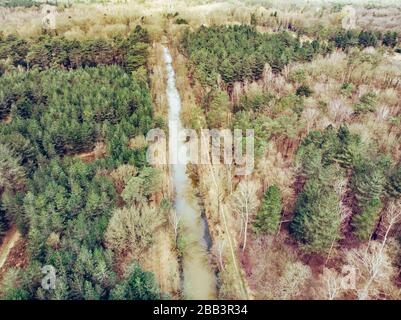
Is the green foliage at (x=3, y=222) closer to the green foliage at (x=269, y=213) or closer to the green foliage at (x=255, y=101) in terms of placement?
the green foliage at (x=269, y=213)

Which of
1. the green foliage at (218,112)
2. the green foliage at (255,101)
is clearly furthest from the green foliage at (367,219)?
the green foliage at (218,112)

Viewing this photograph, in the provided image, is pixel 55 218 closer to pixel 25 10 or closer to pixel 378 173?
pixel 378 173

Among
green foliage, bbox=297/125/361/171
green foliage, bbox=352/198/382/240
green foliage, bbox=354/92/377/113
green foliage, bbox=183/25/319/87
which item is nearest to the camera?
green foliage, bbox=352/198/382/240

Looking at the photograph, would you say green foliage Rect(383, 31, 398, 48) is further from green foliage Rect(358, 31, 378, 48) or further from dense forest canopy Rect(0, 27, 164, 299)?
dense forest canopy Rect(0, 27, 164, 299)

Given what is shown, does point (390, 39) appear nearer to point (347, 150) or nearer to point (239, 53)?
point (239, 53)

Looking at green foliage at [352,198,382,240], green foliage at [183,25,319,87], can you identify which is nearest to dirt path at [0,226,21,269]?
green foliage at [352,198,382,240]

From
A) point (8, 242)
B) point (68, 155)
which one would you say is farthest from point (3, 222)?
point (68, 155)
